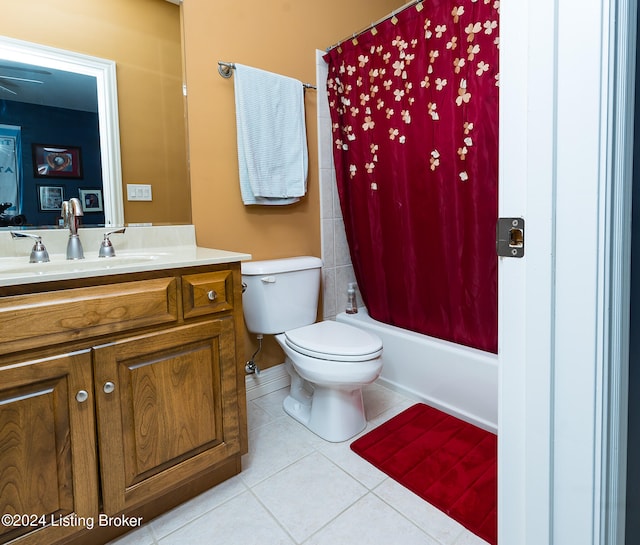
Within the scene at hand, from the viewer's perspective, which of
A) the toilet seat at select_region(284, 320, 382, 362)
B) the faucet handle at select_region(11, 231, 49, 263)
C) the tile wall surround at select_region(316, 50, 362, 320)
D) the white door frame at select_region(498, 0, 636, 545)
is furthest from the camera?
the tile wall surround at select_region(316, 50, 362, 320)

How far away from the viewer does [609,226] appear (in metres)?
0.51

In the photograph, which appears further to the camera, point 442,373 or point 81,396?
point 442,373

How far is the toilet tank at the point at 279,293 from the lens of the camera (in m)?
1.85

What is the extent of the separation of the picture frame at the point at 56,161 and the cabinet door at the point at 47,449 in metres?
0.79

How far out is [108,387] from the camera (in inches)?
42.8

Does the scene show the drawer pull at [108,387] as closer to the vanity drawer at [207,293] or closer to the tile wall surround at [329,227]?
the vanity drawer at [207,293]

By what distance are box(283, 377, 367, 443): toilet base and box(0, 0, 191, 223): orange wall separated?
3.28 ft

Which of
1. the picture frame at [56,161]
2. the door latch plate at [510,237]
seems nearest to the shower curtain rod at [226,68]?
the picture frame at [56,161]

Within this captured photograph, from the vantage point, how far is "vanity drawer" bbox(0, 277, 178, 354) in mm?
943

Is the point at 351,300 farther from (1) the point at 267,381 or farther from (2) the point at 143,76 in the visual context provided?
(2) the point at 143,76

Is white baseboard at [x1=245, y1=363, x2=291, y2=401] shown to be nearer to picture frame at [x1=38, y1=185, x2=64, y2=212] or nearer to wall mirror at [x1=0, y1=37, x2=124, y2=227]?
wall mirror at [x1=0, y1=37, x2=124, y2=227]

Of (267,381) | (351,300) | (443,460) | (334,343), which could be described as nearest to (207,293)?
(334,343)

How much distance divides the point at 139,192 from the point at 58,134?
1.10 feet

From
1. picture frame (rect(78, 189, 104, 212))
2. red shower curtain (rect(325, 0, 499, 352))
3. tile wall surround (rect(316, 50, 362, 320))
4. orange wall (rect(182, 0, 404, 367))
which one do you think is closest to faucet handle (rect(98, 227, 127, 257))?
picture frame (rect(78, 189, 104, 212))
